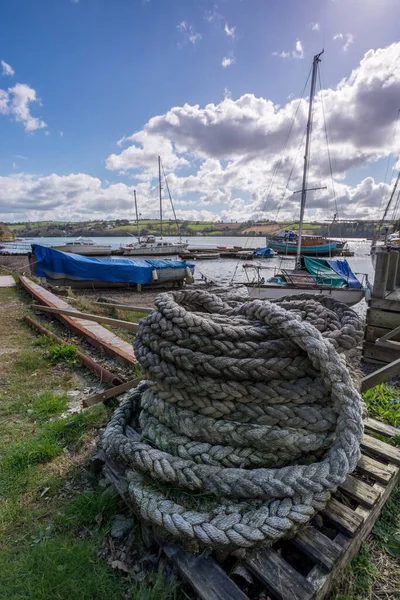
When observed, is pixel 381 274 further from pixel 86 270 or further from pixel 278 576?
pixel 86 270

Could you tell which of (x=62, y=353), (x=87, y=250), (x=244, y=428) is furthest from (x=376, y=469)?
(x=87, y=250)

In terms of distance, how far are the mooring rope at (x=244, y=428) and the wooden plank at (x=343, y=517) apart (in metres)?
0.19

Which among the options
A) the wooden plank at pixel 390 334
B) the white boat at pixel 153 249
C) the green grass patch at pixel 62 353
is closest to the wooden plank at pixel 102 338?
the green grass patch at pixel 62 353

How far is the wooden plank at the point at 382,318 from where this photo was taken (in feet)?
23.3

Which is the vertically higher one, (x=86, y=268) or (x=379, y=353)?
(x=86, y=268)

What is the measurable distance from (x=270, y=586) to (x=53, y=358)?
4107 millimetres

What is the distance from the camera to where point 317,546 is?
1.58 meters

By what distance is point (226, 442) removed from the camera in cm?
188

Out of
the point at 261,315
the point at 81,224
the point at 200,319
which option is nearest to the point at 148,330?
the point at 200,319

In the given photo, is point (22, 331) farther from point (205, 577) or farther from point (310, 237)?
point (310, 237)

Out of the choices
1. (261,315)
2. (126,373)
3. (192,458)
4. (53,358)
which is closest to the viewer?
(192,458)

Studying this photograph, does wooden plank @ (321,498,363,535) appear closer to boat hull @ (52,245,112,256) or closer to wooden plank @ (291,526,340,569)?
wooden plank @ (291,526,340,569)

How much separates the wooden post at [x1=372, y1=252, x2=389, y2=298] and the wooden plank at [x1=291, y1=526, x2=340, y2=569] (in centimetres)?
674

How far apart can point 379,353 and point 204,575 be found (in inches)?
276
